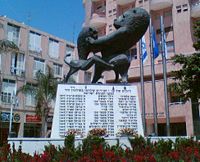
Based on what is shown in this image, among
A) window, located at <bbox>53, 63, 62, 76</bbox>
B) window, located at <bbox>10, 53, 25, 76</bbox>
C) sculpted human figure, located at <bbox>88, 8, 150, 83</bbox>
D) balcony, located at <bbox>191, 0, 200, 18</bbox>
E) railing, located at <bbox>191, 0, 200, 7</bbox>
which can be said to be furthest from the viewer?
window, located at <bbox>53, 63, 62, 76</bbox>

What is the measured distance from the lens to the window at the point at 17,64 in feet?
115

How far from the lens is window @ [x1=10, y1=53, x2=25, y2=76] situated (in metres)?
35.2

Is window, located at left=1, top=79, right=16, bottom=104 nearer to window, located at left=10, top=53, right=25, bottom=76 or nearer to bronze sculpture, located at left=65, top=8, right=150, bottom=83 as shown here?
window, located at left=10, top=53, right=25, bottom=76

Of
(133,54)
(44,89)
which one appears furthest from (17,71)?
(133,54)

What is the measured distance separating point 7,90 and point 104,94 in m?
24.4

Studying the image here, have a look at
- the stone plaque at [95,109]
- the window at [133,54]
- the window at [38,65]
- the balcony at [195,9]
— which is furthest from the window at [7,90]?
the stone plaque at [95,109]

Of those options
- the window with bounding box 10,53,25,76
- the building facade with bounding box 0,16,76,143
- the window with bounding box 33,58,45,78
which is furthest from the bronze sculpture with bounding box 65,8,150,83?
the window with bounding box 33,58,45,78

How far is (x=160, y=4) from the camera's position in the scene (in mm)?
32562

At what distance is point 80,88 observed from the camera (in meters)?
12.1

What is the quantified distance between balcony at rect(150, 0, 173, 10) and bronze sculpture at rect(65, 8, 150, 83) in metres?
20.6

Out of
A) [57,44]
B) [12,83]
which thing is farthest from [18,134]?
[57,44]

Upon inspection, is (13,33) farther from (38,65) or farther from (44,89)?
(44,89)

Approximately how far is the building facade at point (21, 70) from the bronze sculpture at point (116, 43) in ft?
65.4

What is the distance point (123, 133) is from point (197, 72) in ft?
17.6
